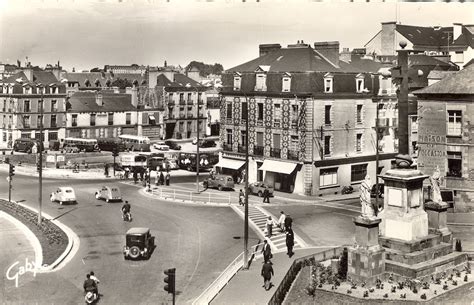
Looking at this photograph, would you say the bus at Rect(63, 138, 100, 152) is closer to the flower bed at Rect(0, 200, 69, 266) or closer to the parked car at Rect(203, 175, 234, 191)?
the parked car at Rect(203, 175, 234, 191)

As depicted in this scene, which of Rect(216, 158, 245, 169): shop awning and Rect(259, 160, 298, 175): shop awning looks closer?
Rect(259, 160, 298, 175): shop awning

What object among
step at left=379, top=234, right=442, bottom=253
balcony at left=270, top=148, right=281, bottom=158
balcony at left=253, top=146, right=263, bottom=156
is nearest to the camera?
step at left=379, top=234, right=442, bottom=253

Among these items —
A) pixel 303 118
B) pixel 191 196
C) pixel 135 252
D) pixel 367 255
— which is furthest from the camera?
pixel 303 118

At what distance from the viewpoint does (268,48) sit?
57375 mm

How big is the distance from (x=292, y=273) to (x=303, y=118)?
27.3m

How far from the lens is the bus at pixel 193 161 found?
2517 inches

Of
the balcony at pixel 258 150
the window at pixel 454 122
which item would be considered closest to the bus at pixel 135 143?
the balcony at pixel 258 150

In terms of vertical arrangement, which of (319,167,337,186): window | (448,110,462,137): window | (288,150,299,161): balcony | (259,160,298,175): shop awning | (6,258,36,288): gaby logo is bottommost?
(6,258,36,288): gaby logo

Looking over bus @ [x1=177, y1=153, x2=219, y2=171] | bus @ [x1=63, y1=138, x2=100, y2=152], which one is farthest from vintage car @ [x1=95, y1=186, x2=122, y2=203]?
bus @ [x1=63, y1=138, x2=100, y2=152]

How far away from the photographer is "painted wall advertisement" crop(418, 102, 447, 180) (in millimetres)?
43084

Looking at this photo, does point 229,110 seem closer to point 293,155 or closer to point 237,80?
point 237,80

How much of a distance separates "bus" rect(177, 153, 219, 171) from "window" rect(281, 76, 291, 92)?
1586cm

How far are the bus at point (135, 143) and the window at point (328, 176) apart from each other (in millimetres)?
30334

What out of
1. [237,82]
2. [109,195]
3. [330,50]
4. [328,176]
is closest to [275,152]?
[328,176]
